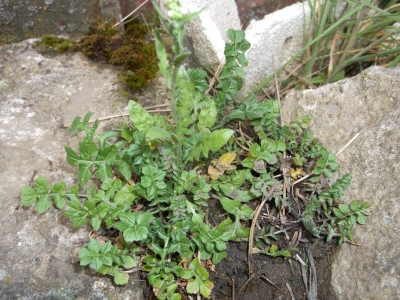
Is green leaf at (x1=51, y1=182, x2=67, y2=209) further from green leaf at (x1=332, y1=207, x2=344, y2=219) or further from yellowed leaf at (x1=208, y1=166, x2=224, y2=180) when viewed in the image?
green leaf at (x1=332, y1=207, x2=344, y2=219)

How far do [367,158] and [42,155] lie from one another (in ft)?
5.59

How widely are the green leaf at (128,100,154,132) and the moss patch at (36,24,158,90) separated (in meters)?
0.68

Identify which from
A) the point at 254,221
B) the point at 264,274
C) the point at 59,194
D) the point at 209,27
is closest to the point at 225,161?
the point at 254,221

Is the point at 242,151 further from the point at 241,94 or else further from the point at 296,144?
the point at 241,94

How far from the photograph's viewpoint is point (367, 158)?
2.02m

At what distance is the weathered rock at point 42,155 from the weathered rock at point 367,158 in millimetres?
1023

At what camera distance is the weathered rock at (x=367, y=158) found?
1782 millimetres

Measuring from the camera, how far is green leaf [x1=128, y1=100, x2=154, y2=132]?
176 centimetres

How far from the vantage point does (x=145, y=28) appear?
2.72 m

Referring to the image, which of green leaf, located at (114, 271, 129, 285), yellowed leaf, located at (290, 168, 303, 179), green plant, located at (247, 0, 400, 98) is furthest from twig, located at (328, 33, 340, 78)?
green leaf, located at (114, 271, 129, 285)

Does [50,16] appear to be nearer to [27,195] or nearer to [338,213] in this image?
[27,195]

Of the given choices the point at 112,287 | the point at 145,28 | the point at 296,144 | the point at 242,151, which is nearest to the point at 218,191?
the point at 242,151

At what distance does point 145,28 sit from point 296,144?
1333 millimetres

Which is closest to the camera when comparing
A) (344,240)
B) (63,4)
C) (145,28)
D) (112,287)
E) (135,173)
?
(112,287)
